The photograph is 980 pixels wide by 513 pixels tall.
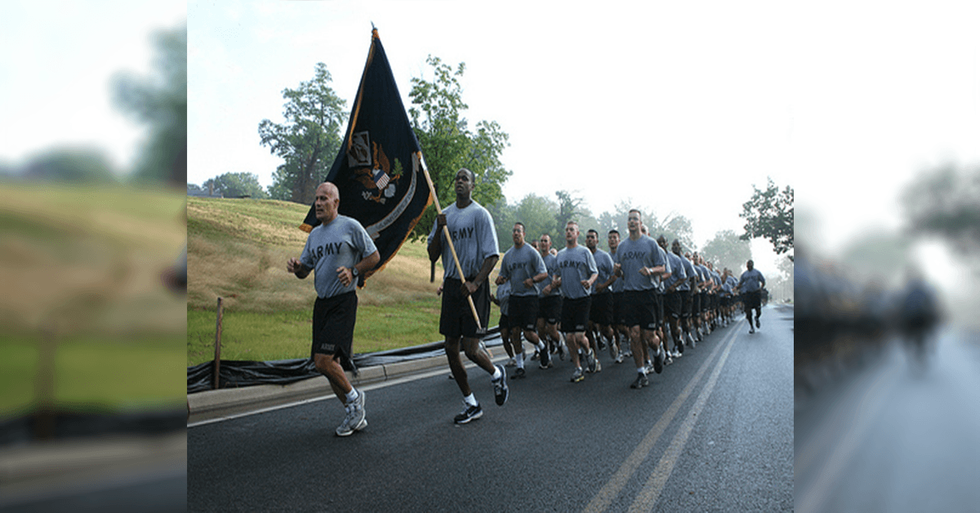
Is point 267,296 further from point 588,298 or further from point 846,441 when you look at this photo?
point 846,441

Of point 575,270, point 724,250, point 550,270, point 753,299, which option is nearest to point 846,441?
point 575,270

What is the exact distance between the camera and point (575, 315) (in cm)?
848

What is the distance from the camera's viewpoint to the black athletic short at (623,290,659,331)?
25.5ft

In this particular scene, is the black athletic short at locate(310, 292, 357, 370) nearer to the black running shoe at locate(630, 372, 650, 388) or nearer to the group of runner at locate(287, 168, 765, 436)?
the group of runner at locate(287, 168, 765, 436)

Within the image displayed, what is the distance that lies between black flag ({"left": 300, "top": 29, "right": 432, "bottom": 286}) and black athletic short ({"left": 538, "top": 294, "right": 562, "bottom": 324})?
3.92 metres

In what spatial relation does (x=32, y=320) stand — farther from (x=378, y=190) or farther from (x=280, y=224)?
(x=280, y=224)

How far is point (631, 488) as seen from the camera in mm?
3459

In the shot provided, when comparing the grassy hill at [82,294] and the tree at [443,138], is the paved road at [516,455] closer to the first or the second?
the grassy hill at [82,294]

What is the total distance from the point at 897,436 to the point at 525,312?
8119 millimetres

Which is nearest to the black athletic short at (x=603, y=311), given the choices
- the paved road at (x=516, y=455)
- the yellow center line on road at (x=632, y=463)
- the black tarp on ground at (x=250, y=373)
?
the paved road at (x=516, y=455)

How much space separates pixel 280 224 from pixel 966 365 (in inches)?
877

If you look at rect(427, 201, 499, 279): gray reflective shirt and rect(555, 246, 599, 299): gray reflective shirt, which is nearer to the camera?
rect(427, 201, 499, 279): gray reflective shirt

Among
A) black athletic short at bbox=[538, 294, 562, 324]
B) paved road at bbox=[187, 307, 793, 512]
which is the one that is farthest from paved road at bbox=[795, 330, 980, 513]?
black athletic short at bbox=[538, 294, 562, 324]

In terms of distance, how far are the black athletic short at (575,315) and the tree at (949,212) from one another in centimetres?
793
